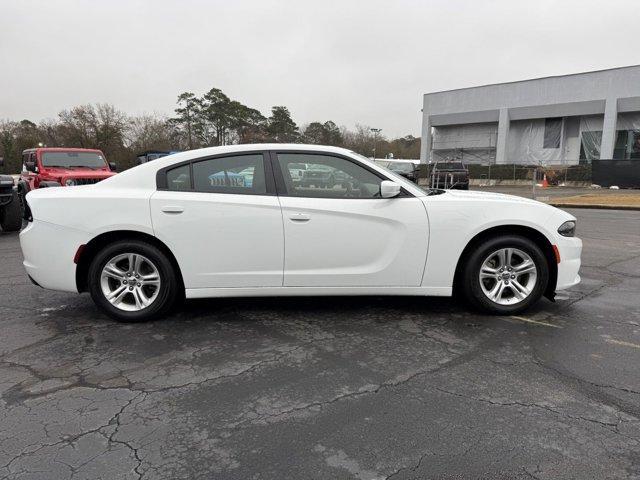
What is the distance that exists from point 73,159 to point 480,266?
13041mm

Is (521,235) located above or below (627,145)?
below

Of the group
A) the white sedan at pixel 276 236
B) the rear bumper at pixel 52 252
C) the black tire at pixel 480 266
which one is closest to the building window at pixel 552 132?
the white sedan at pixel 276 236

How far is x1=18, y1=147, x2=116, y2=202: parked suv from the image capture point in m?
12.7

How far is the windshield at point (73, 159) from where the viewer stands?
1348 centimetres

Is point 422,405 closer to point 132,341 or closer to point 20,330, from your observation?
point 132,341

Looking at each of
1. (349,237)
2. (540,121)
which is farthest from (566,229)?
(540,121)

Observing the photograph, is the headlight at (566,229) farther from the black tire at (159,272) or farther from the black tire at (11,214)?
the black tire at (11,214)

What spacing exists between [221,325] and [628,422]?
308cm

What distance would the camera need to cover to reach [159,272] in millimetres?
4285

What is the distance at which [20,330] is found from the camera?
4230mm

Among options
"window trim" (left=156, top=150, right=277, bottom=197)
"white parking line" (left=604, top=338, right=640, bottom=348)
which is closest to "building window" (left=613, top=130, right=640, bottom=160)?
"white parking line" (left=604, top=338, right=640, bottom=348)

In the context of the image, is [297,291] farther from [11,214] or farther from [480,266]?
[11,214]

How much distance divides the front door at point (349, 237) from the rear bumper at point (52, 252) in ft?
6.17

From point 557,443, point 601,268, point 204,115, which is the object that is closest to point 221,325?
point 557,443
